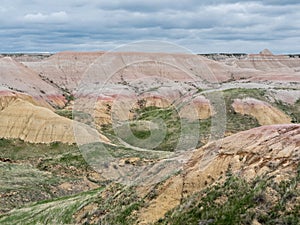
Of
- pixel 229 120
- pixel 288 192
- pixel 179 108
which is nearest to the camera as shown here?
Result: pixel 288 192

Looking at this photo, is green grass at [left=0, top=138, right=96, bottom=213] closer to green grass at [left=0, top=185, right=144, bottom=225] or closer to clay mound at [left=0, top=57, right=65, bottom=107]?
green grass at [left=0, top=185, right=144, bottom=225]

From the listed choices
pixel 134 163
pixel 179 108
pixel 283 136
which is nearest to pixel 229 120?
pixel 179 108

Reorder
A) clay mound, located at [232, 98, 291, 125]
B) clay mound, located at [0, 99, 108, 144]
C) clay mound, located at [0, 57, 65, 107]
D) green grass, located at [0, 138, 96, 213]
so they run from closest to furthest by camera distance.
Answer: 1. green grass, located at [0, 138, 96, 213]
2. clay mound, located at [0, 99, 108, 144]
3. clay mound, located at [232, 98, 291, 125]
4. clay mound, located at [0, 57, 65, 107]

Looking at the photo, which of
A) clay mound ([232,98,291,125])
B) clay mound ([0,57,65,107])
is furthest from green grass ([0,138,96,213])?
clay mound ([0,57,65,107])

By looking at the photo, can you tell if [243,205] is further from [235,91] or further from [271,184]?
[235,91]

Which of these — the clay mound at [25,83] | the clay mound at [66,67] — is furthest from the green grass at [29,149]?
the clay mound at [66,67]

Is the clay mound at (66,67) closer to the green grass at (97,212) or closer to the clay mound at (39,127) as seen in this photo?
the clay mound at (39,127)

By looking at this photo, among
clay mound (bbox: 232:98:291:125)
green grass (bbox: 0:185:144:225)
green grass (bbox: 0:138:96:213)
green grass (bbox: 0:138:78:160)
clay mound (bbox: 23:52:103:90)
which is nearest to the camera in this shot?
green grass (bbox: 0:185:144:225)
